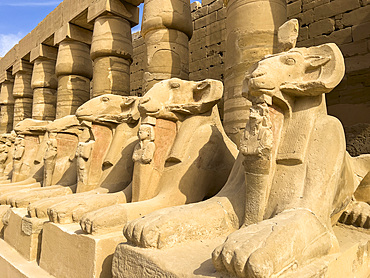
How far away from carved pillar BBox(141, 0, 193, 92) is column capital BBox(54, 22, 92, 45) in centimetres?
326

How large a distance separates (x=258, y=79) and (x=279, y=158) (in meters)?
0.46

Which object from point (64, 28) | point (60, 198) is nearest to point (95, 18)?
point (64, 28)

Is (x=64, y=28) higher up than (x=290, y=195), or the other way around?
(x=64, y=28)

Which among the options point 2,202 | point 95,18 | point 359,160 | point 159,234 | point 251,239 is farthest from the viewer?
point 95,18

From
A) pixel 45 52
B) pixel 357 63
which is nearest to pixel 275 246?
pixel 357 63

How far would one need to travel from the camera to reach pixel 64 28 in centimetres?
817

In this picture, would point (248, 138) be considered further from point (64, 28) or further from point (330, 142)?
Answer: point (64, 28)

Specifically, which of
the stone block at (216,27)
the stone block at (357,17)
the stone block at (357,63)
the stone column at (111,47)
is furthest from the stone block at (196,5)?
the stone block at (357,63)

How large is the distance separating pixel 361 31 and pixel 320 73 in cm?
473

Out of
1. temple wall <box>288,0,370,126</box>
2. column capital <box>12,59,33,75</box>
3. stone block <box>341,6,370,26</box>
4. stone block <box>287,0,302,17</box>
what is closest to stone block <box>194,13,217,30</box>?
stone block <box>287,0,302,17</box>

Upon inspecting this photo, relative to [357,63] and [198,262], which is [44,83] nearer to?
[357,63]

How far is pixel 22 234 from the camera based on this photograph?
2660 millimetres

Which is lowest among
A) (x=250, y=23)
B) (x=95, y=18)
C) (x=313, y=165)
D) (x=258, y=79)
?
(x=313, y=165)

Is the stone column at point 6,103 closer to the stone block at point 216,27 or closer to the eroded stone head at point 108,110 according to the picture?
the stone block at point 216,27
